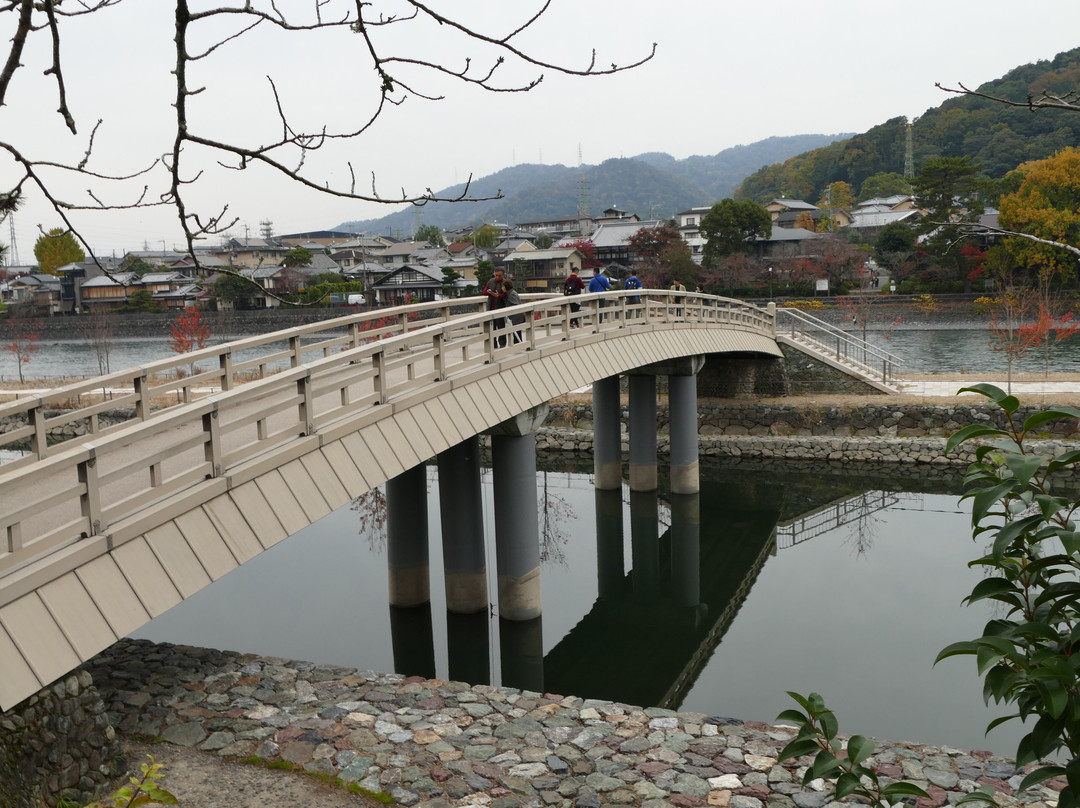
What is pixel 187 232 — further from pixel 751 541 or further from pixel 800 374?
pixel 800 374

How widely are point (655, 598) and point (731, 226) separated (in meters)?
50.2

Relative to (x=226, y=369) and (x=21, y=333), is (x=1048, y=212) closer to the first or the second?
(x=226, y=369)

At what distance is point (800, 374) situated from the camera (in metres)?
29.3

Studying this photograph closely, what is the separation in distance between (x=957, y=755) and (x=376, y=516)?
17.4 m

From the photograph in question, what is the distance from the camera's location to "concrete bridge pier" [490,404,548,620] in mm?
13867

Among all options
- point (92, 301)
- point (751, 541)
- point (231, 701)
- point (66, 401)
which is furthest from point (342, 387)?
point (92, 301)

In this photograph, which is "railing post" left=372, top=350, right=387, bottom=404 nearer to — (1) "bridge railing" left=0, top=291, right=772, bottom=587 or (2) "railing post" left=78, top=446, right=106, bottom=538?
(1) "bridge railing" left=0, top=291, right=772, bottom=587

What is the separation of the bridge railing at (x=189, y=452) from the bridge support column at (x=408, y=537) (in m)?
2.24

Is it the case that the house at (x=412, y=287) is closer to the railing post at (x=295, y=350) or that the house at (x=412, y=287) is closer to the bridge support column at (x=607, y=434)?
the bridge support column at (x=607, y=434)

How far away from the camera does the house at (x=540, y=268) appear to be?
216 ft

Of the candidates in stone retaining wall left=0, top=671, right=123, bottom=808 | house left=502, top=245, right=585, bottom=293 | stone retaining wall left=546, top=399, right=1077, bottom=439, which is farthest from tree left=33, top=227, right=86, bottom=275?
stone retaining wall left=0, top=671, right=123, bottom=808

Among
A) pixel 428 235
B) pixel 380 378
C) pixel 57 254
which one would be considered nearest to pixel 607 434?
pixel 380 378

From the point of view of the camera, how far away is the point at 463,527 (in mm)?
14023

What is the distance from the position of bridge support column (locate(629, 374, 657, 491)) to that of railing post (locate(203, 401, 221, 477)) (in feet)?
52.3
